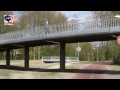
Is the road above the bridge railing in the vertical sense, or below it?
below

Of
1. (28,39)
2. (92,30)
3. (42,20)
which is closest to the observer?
(92,30)

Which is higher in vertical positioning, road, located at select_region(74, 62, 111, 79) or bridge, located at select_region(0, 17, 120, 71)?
bridge, located at select_region(0, 17, 120, 71)

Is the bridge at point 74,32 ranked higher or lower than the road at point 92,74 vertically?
higher

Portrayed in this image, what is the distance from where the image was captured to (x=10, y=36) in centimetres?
4416

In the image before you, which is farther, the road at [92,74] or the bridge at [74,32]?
the bridge at [74,32]

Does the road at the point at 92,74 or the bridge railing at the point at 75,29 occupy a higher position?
the bridge railing at the point at 75,29

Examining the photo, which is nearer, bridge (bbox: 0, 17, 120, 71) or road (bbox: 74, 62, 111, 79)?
road (bbox: 74, 62, 111, 79)

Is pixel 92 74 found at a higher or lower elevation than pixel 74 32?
lower

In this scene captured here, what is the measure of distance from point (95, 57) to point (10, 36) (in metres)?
61.2
